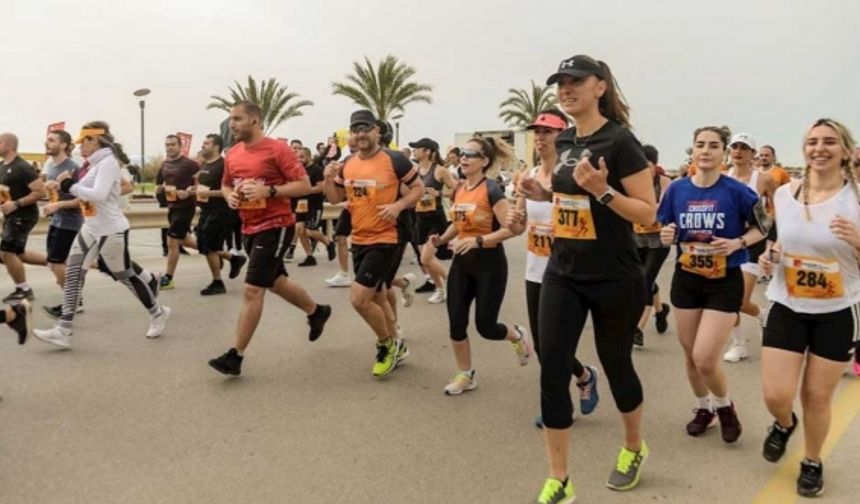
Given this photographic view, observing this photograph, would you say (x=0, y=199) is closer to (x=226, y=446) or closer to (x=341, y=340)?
(x=341, y=340)

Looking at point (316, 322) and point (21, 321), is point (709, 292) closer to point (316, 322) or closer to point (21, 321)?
point (316, 322)

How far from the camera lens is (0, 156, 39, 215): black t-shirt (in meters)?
7.30

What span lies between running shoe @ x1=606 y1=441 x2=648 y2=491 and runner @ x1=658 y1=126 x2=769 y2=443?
0.77 metres

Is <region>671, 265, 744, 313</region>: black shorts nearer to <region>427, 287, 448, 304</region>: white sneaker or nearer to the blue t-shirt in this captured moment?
the blue t-shirt

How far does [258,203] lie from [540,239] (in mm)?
2168

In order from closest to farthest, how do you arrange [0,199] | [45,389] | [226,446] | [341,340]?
[226,446] → [45,389] → [341,340] → [0,199]

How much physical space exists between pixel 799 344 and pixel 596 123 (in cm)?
150

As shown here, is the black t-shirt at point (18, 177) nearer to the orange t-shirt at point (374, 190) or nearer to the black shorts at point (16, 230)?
the black shorts at point (16, 230)

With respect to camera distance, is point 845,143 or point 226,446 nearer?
point 845,143

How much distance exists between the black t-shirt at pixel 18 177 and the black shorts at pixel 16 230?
0.05 meters

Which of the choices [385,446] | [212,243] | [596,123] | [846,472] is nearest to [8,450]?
[385,446]

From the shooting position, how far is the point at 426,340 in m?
6.69

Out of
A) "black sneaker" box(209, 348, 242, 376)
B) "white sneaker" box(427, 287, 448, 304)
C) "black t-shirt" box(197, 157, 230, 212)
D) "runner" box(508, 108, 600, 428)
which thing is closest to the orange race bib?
"runner" box(508, 108, 600, 428)

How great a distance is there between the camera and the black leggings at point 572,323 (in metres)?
3.23
